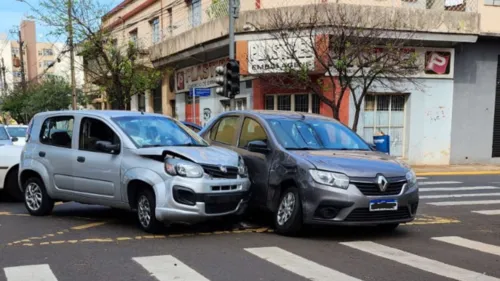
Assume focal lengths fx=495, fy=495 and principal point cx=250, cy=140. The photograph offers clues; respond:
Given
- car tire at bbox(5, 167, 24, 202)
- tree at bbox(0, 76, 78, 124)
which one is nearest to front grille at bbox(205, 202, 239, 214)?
car tire at bbox(5, 167, 24, 202)

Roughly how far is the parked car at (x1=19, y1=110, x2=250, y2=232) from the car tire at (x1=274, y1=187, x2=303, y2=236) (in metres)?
0.54

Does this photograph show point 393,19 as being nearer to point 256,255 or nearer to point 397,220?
point 397,220

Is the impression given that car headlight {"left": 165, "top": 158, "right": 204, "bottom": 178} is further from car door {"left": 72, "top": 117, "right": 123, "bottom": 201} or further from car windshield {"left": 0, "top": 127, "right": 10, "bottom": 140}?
car windshield {"left": 0, "top": 127, "right": 10, "bottom": 140}

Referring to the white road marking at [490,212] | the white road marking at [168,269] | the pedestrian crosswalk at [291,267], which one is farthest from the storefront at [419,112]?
the white road marking at [168,269]

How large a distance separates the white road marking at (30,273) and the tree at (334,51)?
1226 cm

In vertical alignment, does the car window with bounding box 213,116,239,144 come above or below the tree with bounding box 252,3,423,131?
below

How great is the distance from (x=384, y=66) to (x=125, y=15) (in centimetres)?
2262

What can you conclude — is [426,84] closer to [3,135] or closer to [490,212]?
[490,212]

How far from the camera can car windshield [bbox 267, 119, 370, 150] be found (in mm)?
7484

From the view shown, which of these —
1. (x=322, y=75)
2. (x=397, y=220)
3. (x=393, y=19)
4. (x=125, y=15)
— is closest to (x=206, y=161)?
(x=397, y=220)

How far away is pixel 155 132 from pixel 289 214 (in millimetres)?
2448

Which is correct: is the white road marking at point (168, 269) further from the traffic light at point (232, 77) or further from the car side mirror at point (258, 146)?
the traffic light at point (232, 77)

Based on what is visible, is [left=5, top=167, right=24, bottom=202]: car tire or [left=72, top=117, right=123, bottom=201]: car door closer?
[left=72, top=117, right=123, bottom=201]: car door

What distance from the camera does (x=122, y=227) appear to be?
24.7ft
